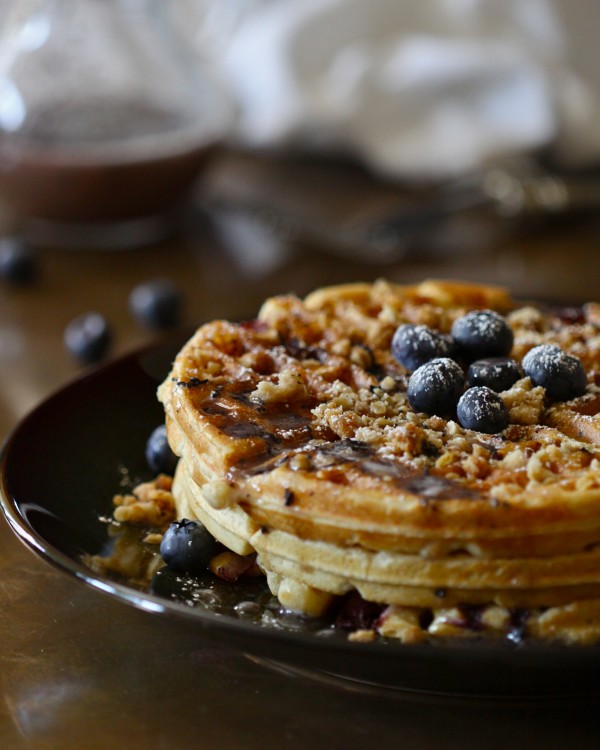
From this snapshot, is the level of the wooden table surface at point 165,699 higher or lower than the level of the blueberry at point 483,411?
lower

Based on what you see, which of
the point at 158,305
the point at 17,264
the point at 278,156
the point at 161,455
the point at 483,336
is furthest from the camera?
the point at 278,156

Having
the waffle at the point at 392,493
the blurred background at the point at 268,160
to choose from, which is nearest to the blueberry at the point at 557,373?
the waffle at the point at 392,493

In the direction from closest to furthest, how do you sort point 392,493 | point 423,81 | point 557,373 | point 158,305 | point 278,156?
point 392,493 → point 557,373 → point 158,305 → point 423,81 → point 278,156

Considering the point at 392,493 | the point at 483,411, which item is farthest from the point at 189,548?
the point at 483,411

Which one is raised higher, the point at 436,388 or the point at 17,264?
the point at 436,388

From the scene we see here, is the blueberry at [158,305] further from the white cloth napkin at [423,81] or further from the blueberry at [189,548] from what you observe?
the blueberry at [189,548]

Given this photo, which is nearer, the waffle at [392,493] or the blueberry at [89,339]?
the waffle at [392,493]

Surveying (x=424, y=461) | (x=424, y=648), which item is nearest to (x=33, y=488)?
(x=424, y=461)

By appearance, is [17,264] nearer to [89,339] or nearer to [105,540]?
[89,339]
